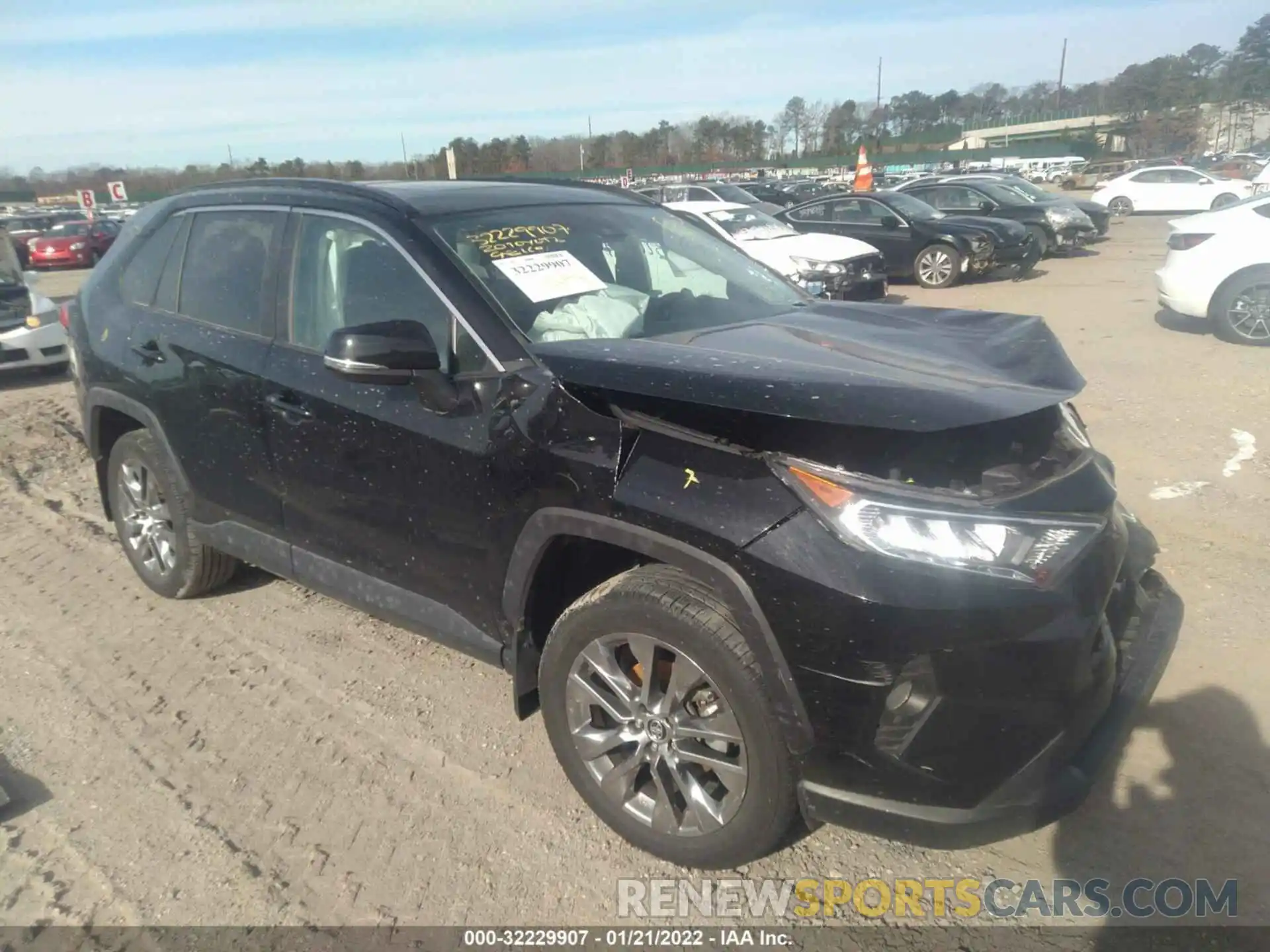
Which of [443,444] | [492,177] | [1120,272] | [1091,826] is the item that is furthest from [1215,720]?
[1120,272]

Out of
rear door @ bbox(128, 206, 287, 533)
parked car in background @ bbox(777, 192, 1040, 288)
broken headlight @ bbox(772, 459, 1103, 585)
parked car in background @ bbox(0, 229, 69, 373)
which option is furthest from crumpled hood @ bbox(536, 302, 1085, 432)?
parked car in background @ bbox(777, 192, 1040, 288)

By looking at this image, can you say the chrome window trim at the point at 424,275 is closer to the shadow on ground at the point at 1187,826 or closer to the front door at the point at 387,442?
the front door at the point at 387,442

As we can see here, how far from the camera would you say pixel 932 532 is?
2.08 metres

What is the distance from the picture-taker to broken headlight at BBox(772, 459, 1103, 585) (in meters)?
2.06

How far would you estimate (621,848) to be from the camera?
8.71ft

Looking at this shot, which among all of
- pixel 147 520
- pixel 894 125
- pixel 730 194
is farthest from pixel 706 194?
pixel 894 125

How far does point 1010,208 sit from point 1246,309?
8635mm

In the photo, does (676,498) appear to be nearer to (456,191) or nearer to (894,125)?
(456,191)

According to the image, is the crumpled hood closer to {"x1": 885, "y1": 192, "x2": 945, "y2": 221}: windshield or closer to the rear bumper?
the rear bumper

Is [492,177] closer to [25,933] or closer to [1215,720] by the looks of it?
[25,933]

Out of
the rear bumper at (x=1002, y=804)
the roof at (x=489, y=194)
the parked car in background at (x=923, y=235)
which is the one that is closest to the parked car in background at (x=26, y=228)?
the parked car in background at (x=923, y=235)

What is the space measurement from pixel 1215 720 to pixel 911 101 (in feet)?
→ 331

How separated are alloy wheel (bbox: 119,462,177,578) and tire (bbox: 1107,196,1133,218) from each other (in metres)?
28.8

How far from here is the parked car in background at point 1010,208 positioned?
53.8 ft
